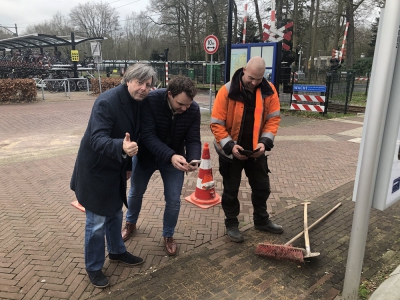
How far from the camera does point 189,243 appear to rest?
328 cm

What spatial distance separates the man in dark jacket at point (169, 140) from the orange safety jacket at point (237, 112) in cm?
28

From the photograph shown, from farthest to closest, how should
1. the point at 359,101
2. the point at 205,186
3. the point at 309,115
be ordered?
1. the point at 359,101
2. the point at 309,115
3. the point at 205,186

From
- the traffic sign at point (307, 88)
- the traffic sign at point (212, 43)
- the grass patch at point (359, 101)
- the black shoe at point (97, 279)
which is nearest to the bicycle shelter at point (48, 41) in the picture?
the traffic sign at point (212, 43)

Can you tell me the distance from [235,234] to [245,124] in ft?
3.83

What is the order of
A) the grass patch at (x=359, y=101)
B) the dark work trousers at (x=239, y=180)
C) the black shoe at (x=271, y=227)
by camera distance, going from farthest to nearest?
the grass patch at (x=359, y=101) → the black shoe at (x=271, y=227) → the dark work trousers at (x=239, y=180)

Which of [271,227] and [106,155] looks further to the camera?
[271,227]

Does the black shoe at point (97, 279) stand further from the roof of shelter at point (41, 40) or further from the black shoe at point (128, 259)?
the roof of shelter at point (41, 40)

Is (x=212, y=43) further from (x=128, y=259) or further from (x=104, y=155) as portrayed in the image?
(x=104, y=155)

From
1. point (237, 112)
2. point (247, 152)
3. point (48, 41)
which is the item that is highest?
point (48, 41)

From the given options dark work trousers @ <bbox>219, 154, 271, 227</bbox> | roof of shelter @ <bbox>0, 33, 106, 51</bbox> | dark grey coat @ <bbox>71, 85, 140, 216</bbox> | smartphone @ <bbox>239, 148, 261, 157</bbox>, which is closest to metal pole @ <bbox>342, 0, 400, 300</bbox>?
smartphone @ <bbox>239, 148, 261, 157</bbox>

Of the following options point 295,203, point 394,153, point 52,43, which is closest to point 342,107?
point 295,203

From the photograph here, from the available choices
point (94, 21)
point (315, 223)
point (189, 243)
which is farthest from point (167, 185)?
point (94, 21)

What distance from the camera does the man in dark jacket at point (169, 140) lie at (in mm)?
2555

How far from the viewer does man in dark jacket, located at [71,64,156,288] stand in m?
2.17
